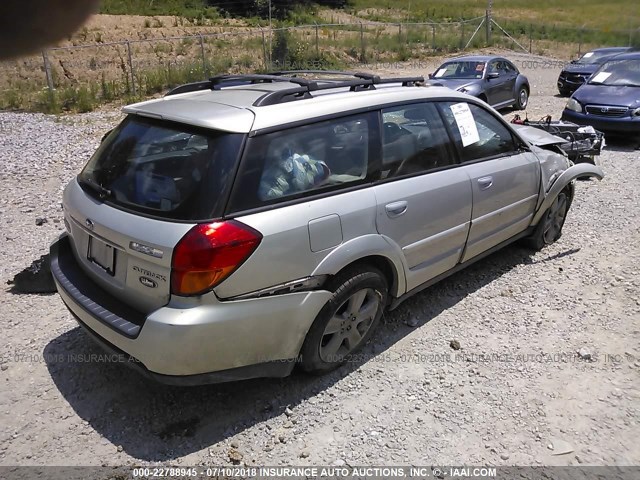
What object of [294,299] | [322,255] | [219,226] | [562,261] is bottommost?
[562,261]

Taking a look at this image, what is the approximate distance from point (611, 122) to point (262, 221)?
9.40 m

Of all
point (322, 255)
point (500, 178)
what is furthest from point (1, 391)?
point (500, 178)

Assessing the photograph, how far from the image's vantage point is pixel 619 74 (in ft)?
36.7

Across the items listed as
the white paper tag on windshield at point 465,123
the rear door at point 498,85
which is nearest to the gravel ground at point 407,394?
the white paper tag on windshield at point 465,123

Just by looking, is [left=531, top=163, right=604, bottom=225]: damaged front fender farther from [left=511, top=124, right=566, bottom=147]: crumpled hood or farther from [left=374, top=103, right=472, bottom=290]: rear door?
[left=374, top=103, right=472, bottom=290]: rear door

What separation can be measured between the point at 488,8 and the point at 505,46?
2.56 m

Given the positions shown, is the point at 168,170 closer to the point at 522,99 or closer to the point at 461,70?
the point at 461,70

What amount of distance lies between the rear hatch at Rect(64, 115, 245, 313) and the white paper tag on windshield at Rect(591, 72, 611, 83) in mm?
10771

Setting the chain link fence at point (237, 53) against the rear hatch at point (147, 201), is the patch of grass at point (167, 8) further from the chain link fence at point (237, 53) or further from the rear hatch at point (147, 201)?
the rear hatch at point (147, 201)

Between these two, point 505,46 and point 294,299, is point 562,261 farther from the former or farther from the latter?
point 505,46

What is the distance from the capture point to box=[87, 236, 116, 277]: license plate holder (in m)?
3.05

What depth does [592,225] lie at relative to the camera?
6.10 meters

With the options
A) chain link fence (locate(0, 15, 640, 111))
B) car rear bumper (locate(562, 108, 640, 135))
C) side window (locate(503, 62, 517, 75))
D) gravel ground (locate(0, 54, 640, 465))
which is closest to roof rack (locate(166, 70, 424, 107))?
gravel ground (locate(0, 54, 640, 465))

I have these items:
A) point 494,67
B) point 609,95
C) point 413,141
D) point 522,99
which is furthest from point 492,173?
point 522,99
